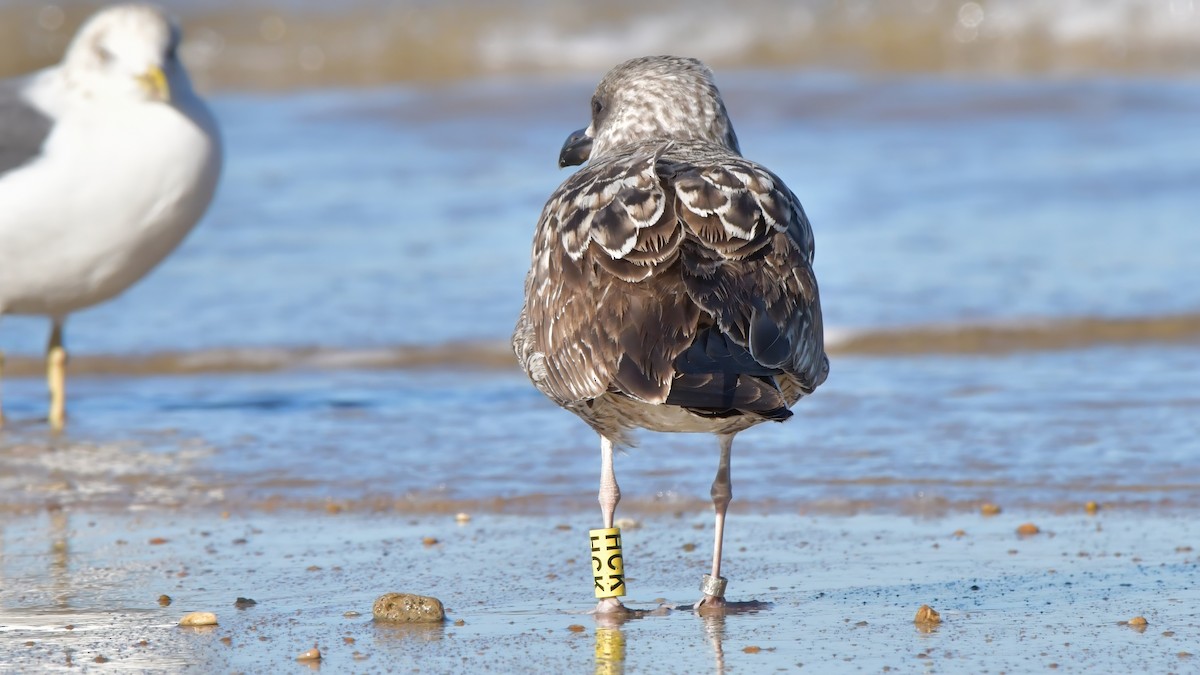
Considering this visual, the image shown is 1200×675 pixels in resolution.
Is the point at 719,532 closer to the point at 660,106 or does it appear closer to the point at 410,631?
the point at 410,631

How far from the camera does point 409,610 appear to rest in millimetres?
3816

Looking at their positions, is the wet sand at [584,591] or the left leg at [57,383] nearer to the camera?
the wet sand at [584,591]

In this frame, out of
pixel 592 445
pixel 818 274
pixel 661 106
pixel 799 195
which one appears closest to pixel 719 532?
pixel 661 106

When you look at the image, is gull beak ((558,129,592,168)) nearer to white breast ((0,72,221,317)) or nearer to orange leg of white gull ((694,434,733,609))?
orange leg of white gull ((694,434,733,609))

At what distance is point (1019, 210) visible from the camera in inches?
376

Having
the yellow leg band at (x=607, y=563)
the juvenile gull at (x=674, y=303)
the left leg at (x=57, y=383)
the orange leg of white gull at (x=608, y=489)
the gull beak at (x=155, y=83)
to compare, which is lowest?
the yellow leg band at (x=607, y=563)

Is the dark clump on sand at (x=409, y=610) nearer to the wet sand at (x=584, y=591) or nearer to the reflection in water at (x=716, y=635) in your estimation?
the wet sand at (x=584, y=591)

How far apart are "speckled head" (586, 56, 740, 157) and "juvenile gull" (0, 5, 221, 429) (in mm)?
2414

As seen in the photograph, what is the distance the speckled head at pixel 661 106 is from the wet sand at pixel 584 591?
1074 millimetres

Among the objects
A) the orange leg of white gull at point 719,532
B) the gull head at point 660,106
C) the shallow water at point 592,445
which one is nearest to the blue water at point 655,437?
the shallow water at point 592,445

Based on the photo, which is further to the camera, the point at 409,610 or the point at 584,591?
the point at 584,591

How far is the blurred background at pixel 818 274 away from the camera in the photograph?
5.54m

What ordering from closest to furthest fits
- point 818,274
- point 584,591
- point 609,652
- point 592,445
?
point 609,652
point 584,591
point 592,445
point 818,274

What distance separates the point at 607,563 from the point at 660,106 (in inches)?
51.1
